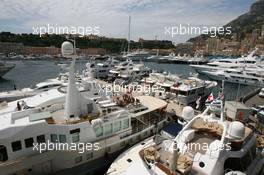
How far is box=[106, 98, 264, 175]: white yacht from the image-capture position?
7.91 metres

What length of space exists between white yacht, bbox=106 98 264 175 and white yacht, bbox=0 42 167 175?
100 inches

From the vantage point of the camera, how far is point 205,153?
8.28 metres

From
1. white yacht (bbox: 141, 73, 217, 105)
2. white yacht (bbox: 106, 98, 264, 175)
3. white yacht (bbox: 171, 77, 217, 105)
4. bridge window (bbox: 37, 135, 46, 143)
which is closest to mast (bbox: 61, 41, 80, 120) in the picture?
bridge window (bbox: 37, 135, 46, 143)

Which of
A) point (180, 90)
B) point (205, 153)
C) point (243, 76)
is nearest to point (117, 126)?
point (205, 153)

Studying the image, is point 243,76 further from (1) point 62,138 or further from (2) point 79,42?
(2) point 79,42

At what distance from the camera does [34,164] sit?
33.9 ft

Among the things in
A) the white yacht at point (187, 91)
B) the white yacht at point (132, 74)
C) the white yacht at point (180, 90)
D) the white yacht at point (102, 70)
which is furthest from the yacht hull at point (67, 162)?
the white yacht at point (102, 70)

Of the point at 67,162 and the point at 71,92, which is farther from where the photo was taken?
the point at 71,92

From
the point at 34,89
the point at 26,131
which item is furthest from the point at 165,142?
the point at 34,89

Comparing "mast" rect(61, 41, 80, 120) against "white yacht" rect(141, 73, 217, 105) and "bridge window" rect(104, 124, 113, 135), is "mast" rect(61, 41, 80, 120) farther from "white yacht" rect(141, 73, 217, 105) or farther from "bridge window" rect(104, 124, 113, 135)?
"white yacht" rect(141, 73, 217, 105)

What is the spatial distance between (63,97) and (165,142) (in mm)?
8087

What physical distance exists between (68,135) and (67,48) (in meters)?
5.43

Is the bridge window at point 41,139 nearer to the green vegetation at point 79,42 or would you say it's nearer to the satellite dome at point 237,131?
the satellite dome at point 237,131

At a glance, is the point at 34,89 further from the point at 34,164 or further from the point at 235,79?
the point at 235,79
